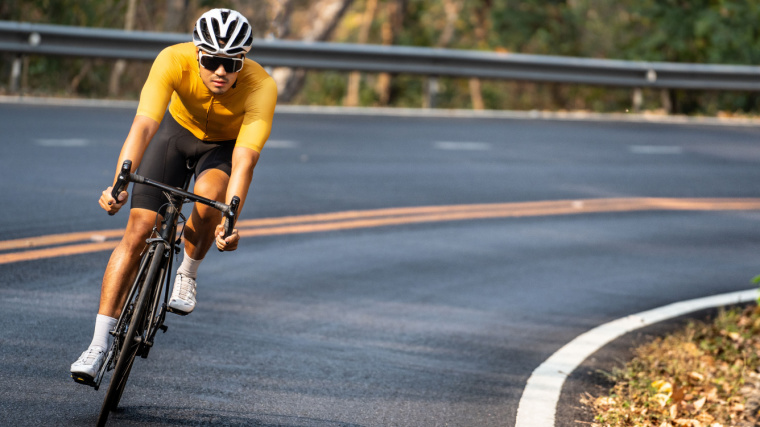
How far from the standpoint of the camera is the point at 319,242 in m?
9.95

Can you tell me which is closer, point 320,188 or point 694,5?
point 320,188

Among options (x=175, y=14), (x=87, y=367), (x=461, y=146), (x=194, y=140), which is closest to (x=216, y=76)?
(x=194, y=140)

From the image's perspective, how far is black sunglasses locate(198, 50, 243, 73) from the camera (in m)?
5.15

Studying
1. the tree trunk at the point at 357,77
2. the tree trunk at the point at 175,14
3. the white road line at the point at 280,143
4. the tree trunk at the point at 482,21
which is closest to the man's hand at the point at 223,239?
the white road line at the point at 280,143

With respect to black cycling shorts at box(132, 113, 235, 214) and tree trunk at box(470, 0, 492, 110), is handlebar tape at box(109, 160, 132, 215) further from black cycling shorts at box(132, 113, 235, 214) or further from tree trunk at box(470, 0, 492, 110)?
tree trunk at box(470, 0, 492, 110)

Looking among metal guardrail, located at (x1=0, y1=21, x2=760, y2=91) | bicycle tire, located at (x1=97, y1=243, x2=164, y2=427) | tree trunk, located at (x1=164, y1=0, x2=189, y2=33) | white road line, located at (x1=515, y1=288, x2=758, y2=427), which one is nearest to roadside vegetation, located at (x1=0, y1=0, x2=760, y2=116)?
tree trunk, located at (x1=164, y1=0, x2=189, y2=33)

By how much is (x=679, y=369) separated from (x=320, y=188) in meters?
5.81

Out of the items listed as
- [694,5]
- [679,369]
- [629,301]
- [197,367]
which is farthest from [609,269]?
[694,5]

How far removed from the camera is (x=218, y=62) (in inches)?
203

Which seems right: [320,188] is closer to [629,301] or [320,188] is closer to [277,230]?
[277,230]

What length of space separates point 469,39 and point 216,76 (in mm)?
32899

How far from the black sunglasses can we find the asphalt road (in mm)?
1836

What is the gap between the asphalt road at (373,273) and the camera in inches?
232

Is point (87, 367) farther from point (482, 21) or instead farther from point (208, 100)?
point (482, 21)
